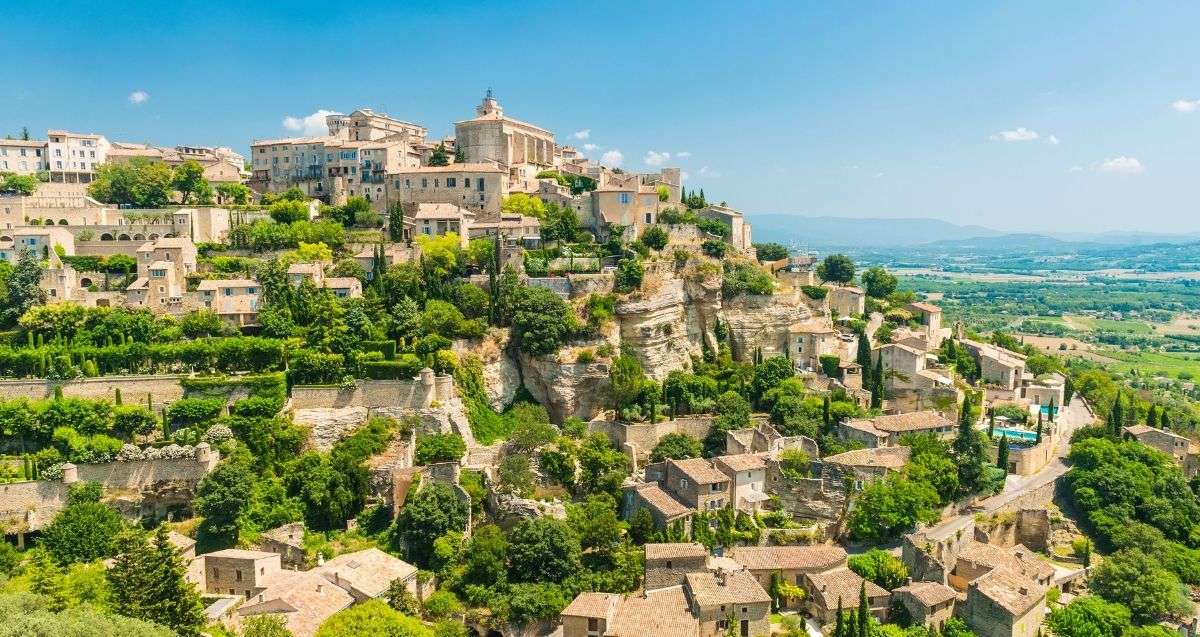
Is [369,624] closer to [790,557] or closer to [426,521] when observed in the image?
[426,521]

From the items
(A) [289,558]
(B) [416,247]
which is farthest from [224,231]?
(A) [289,558]

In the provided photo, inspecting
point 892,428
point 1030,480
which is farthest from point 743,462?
point 1030,480

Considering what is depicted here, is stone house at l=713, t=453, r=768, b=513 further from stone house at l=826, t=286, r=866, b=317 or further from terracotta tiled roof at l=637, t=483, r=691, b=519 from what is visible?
stone house at l=826, t=286, r=866, b=317

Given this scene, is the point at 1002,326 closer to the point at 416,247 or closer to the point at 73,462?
the point at 416,247

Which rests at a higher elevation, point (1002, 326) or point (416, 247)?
point (416, 247)

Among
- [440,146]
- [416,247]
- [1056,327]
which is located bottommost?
[1056,327]
